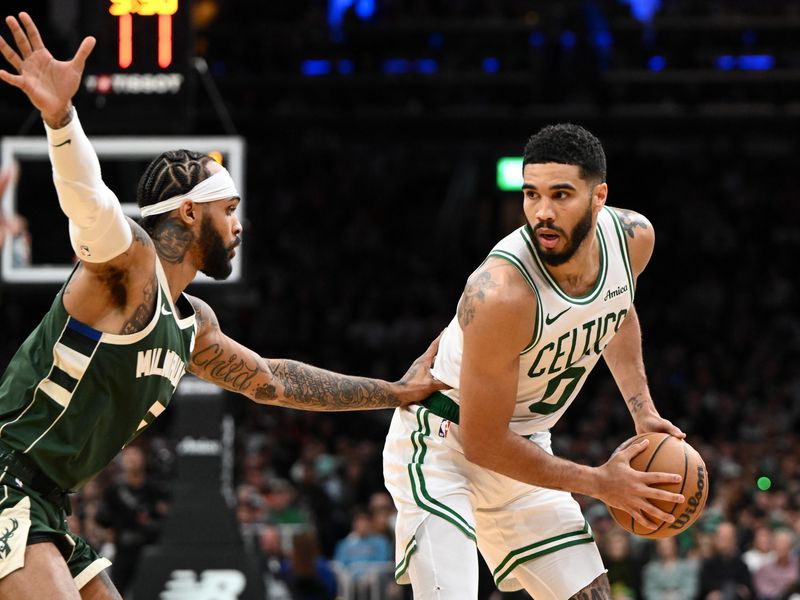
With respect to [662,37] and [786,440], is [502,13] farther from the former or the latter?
[786,440]

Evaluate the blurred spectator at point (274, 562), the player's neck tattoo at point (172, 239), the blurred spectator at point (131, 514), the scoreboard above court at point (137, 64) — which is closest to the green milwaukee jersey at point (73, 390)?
the player's neck tattoo at point (172, 239)

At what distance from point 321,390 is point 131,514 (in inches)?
264

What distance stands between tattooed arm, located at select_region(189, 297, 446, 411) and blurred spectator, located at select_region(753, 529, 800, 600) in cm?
785

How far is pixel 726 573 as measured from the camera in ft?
39.8

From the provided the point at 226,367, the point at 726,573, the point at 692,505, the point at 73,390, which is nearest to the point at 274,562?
the point at 726,573

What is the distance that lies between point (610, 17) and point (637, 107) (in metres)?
1.45

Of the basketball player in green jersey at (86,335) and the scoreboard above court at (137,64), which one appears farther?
the scoreboard above court at (137,64)

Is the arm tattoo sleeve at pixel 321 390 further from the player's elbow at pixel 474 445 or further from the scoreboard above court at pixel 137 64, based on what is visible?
the scoreboard above court at pixel 137 64

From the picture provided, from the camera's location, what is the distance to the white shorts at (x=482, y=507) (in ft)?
16.5

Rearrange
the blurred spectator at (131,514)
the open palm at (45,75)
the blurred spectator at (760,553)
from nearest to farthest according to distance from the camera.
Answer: the open palm at (45,75) < the blurred spectator at (131,514) < the blurred spectator at (760,553)

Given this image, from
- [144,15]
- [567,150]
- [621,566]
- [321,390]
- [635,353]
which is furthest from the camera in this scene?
[621,566]

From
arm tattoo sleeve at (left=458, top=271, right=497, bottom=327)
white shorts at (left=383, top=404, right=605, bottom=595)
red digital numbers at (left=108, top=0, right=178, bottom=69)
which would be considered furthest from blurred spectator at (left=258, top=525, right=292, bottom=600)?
arm tattoo sleeve at (left=458, top=271, right=497, bottom=327)

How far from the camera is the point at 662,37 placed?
19469 mm

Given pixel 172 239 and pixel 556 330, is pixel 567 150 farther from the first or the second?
pixel 172 239
